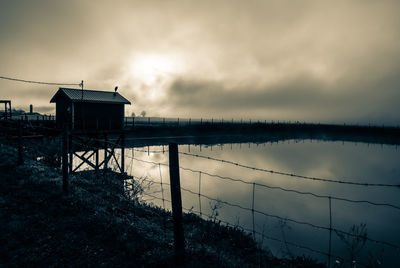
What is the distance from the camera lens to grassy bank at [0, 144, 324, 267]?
3986mm

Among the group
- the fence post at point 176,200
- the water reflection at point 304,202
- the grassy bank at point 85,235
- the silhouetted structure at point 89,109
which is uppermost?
the silhouetted structure at point 89,109

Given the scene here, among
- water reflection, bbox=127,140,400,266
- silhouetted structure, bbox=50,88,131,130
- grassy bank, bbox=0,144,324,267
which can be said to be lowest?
water reflection, bbox=127,140,400,266

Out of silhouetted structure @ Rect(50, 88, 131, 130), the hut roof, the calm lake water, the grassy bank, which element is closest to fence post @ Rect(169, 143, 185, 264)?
the grassy bank

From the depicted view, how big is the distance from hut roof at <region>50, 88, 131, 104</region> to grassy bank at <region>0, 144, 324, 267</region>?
18.3 meters

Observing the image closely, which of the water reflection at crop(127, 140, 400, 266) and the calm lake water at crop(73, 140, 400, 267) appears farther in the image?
the water reflection at crop(127, 140, 400, 266)

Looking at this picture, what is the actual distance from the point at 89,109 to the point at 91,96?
1.82 meters

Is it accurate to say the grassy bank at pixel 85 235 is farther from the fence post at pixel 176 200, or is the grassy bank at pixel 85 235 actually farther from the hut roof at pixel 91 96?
the hut roof at pixel 91 96

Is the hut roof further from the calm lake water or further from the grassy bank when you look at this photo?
the grassy bank

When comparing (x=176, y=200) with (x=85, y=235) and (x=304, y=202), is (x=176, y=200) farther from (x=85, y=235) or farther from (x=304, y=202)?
(x=304, y=202)

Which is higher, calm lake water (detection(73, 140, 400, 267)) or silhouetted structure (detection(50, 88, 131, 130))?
silhouetted structure (detection(50, 88, 131, 130))

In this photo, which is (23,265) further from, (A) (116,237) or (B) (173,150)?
(B) (173,150)

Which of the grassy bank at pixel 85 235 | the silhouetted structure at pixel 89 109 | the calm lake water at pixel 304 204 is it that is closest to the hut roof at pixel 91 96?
the silhouetted structure at pixel 89 109

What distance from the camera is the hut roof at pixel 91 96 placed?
24.4 m

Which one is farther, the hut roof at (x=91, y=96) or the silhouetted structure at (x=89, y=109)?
the hut roof at (x=91, y=96)
